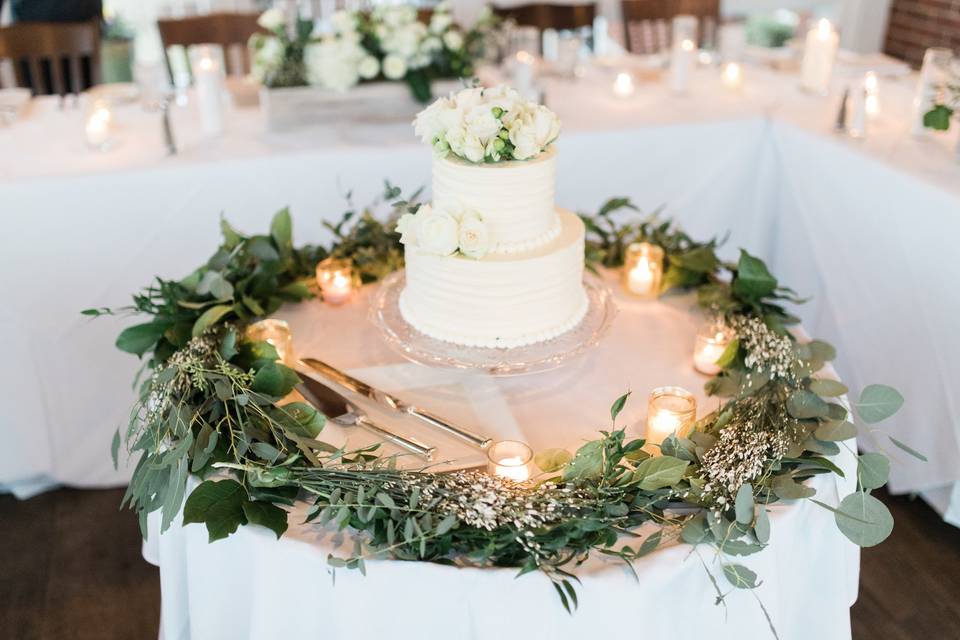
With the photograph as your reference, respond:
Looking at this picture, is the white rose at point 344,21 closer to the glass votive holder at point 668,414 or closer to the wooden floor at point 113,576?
the wooden floor at point 113,576

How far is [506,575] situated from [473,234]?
22.7 inches

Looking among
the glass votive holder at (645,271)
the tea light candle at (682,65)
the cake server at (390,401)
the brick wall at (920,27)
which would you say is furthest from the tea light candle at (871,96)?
the brick wall at (920,27)

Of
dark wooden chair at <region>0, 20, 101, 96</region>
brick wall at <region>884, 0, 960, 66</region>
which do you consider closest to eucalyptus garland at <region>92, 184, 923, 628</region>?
dark wooden chair at <region>0, 20, 101, 96</region>

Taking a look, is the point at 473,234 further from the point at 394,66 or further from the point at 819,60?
the point at 819,60

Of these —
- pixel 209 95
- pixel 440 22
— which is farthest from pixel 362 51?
pixel 209 95

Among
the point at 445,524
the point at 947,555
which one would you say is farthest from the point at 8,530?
the point at 947,555

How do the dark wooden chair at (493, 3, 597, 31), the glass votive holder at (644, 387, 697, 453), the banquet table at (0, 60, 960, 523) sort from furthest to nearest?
the dark wooden chair at (493, 3, 597, 31)
the banquet table at (0, 60, 960, 523)
the glass votive holder at (644, 387, 697, 453)

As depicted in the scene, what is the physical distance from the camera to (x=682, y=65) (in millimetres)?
3398

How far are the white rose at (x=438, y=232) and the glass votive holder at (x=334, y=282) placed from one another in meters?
0.52

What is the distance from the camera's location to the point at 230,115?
310 cm

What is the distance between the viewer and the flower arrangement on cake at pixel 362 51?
2.84 meters

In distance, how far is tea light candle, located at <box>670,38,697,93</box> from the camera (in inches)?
134

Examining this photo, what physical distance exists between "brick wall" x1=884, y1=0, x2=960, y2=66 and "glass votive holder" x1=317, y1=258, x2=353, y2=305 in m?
5.03

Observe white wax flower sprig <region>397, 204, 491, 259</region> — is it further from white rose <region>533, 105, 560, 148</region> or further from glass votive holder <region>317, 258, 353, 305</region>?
glass votive holder <region>317, 258, 353, 305</region>
